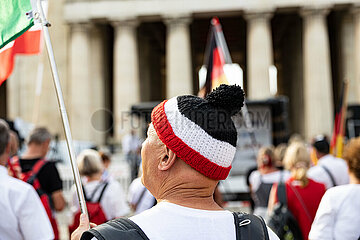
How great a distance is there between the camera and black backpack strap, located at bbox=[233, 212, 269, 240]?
1.87 metres

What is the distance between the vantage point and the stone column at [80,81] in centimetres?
2886

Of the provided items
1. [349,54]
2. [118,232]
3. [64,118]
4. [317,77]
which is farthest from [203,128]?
[349,54]

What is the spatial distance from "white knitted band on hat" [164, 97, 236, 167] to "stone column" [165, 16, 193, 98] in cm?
2666

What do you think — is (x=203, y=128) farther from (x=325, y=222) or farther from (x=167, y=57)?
(x=167, y=57)

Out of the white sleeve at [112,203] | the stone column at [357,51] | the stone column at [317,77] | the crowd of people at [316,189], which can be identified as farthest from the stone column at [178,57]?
the white sleeve at [112,203]

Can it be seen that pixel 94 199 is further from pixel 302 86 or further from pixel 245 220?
pixel 302 86

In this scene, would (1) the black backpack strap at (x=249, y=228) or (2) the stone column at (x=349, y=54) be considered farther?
(2) the stone column at (x=349, y=54)

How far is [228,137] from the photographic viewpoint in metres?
1.96

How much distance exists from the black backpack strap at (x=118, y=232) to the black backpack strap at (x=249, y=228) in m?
0.38

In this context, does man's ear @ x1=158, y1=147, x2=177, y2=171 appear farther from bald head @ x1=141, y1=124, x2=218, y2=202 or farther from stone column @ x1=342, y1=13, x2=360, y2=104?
stone column @ x1=342, y1=13, x2=360, y2=104

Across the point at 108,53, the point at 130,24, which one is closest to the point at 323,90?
the point at 130,24

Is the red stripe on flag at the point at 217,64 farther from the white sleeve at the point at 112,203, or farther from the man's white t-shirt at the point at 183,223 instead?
the man's white t-shirt at the point at 183,223

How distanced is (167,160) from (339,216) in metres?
2.21

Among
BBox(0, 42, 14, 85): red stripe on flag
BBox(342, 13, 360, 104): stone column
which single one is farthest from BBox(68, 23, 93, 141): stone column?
BBox(0, 42, 14, 85): red stripe on flag
